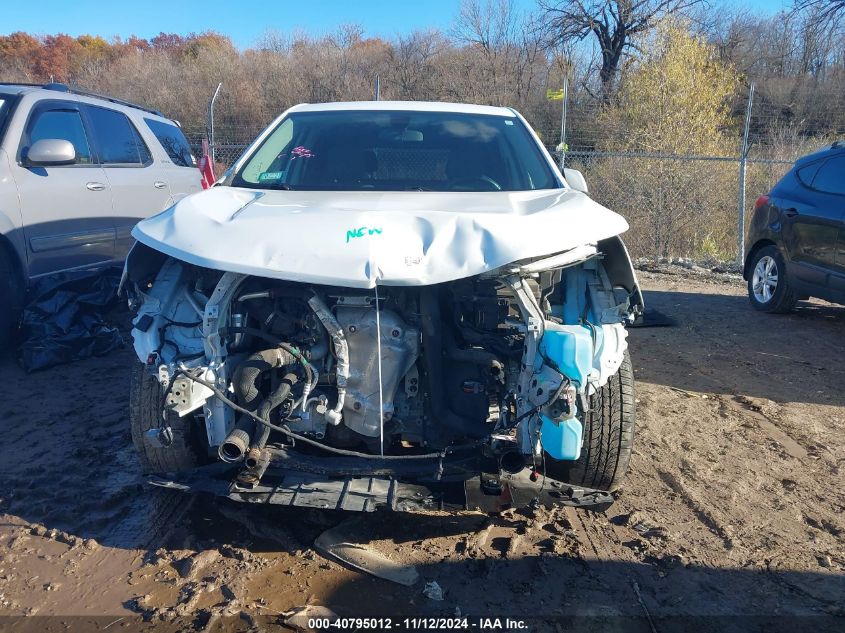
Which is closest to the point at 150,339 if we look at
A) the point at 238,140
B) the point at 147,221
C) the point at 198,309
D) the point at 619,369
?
the point at 198,309

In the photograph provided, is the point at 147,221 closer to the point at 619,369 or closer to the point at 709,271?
the point at 619,369

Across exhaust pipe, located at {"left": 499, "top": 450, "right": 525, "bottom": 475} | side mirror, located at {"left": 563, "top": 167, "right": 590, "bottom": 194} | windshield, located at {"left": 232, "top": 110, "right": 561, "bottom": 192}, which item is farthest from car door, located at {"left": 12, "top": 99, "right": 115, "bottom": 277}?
exhaust pipe, located at {"left": 499, "top": 450, "right": 525, "bottom": 475}

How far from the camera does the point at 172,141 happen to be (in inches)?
299

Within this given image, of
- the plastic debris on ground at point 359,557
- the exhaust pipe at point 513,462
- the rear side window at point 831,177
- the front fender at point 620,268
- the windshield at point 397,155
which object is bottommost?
the plastic debris on ground at point 359,557

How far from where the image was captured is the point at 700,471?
3670 mm

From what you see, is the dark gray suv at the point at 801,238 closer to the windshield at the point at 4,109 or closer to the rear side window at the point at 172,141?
the rear side window at the point at 172,141

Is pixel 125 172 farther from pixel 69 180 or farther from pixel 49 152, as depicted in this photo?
pixel 49 152

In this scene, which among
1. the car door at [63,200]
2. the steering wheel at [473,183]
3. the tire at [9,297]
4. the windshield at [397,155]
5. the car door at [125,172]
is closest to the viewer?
the steering wheel at [473,183]

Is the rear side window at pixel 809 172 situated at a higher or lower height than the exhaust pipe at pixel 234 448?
higher

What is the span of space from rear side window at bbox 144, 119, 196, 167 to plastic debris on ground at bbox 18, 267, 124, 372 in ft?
7.20

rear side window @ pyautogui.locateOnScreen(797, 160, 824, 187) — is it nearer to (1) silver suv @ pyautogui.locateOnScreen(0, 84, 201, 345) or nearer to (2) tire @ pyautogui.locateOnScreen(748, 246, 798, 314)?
(2) tire @ pyautogui.locateOnScreen(748, 246, 798, 314)

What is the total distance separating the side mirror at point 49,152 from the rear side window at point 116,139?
92 cm

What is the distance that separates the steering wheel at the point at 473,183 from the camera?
11.8ft

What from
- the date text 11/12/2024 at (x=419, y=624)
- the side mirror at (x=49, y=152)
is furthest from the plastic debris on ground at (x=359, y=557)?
the side mirror at (x=49, y=152)
